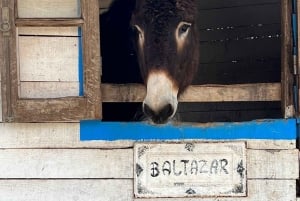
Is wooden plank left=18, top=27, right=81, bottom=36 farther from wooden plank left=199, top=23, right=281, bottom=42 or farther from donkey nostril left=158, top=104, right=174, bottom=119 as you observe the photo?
wooden plank left=199, top=23, right=281, bottom=42

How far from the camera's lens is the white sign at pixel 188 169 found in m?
2.10

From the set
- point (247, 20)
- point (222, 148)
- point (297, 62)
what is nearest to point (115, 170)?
point (222, 148)

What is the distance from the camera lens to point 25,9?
6.80 feet

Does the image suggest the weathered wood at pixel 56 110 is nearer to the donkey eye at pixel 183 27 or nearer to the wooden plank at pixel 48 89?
the wooden plank at pixel 48 89

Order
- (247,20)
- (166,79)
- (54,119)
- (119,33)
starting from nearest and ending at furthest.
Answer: (166,79) → (54,119) → (119,33) → (247,20)

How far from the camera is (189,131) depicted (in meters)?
2.12

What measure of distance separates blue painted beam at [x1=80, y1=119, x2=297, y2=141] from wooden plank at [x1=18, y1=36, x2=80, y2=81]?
23 centimetres

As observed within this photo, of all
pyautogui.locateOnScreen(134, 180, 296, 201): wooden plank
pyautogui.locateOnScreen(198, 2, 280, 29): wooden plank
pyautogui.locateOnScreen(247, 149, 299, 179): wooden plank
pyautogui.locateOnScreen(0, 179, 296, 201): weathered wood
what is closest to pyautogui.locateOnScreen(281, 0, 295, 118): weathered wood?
pyautogui.locateOnScreen(247, 149, 299, 179): wooden plank

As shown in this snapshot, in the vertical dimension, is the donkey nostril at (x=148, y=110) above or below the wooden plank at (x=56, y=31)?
below

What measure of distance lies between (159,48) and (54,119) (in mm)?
517

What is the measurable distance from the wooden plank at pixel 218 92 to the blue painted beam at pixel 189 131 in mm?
105

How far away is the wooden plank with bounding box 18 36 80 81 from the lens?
2078 mm

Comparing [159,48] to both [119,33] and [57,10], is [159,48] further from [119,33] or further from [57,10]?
[119,33]

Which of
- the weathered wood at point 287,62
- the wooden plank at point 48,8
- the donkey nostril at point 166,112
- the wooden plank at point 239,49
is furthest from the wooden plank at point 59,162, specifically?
the wooden plank at point 239,49
